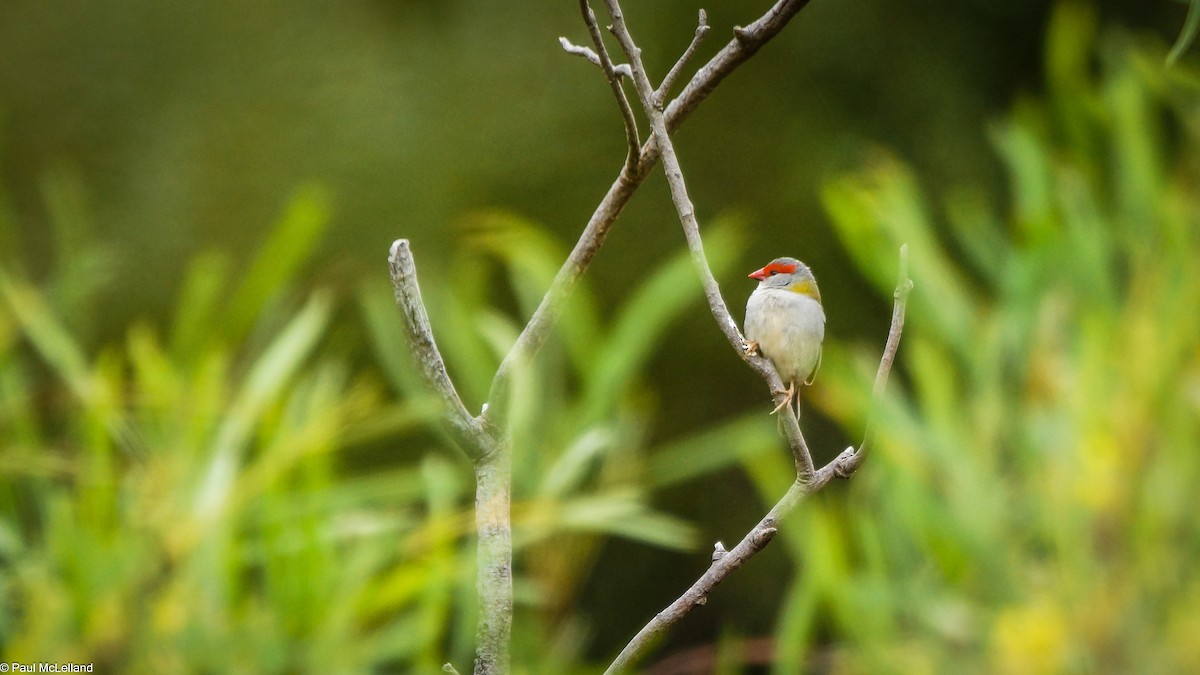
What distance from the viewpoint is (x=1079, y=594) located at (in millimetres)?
1013

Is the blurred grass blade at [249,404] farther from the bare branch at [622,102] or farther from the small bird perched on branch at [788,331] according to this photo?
the bare branch at [622,102]

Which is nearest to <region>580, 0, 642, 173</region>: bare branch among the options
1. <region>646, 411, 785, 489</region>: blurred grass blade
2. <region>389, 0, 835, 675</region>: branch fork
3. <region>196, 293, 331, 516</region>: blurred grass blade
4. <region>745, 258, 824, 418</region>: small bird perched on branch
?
<region>389, 0, 835, 675</region>: branch fork

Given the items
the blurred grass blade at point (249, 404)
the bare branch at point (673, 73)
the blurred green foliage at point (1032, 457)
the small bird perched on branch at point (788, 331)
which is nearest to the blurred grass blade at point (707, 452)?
the blurred green foliage at point (1032, 457)

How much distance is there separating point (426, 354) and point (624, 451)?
1038 millimetres

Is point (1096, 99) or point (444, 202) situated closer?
point (1096, 99)

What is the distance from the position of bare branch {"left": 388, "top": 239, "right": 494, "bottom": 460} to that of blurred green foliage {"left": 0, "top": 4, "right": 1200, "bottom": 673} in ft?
2.13

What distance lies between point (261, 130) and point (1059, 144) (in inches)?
48.4

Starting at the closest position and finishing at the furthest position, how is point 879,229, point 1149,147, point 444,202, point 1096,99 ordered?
point 879,229, point 1149,147, point 1096,99, point 444,202

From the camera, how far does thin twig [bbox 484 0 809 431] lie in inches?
15.4

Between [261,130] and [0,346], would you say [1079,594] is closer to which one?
[0,346]

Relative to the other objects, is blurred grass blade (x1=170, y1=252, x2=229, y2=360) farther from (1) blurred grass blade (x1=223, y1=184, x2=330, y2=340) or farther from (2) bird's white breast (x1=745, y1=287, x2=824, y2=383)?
(2) bird's white breast (x1=745, y1=287, x2=824, y2=383)

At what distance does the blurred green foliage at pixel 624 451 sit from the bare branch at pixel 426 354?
0.65 metres

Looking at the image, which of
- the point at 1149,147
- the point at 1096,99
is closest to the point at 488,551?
the point at 1149,147

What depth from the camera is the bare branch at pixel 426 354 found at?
1.29 ft
